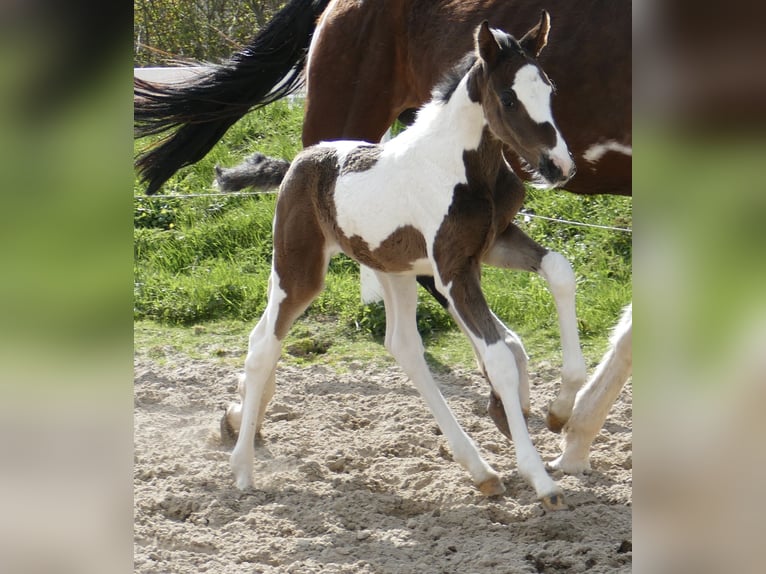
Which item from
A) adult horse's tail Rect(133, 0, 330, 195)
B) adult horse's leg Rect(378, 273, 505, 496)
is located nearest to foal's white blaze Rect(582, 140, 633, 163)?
adult horse's leg Rect(378, 273, 505, 496)

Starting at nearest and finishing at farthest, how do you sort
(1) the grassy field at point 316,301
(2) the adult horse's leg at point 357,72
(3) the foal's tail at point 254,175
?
(3) the foal's tail at point 254,175
(2) the adult horse's leg at point 357,72
(1) the grassy field at point 316,301

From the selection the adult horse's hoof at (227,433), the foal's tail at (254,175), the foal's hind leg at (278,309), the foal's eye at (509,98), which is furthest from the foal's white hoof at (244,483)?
the foal's eye at (509,98)

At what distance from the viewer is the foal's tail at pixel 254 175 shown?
421 centimetres

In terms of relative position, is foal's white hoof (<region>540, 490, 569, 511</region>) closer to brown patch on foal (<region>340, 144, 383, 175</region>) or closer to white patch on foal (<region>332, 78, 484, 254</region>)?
white patch on foal (<region>332, 78, 484, 254</region>)

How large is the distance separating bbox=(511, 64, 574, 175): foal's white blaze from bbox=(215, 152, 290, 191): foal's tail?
61.1 inches

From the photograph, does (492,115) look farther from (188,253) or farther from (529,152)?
(188,253)

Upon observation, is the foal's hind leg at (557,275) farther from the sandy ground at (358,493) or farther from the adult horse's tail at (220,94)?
the adult horse's tail at (220,94)

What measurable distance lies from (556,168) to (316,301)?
Answer: 3.51m

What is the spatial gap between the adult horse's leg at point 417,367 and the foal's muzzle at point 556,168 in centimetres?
93

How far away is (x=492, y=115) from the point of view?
Result: 10.0 feet

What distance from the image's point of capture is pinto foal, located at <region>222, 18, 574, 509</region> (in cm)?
297
